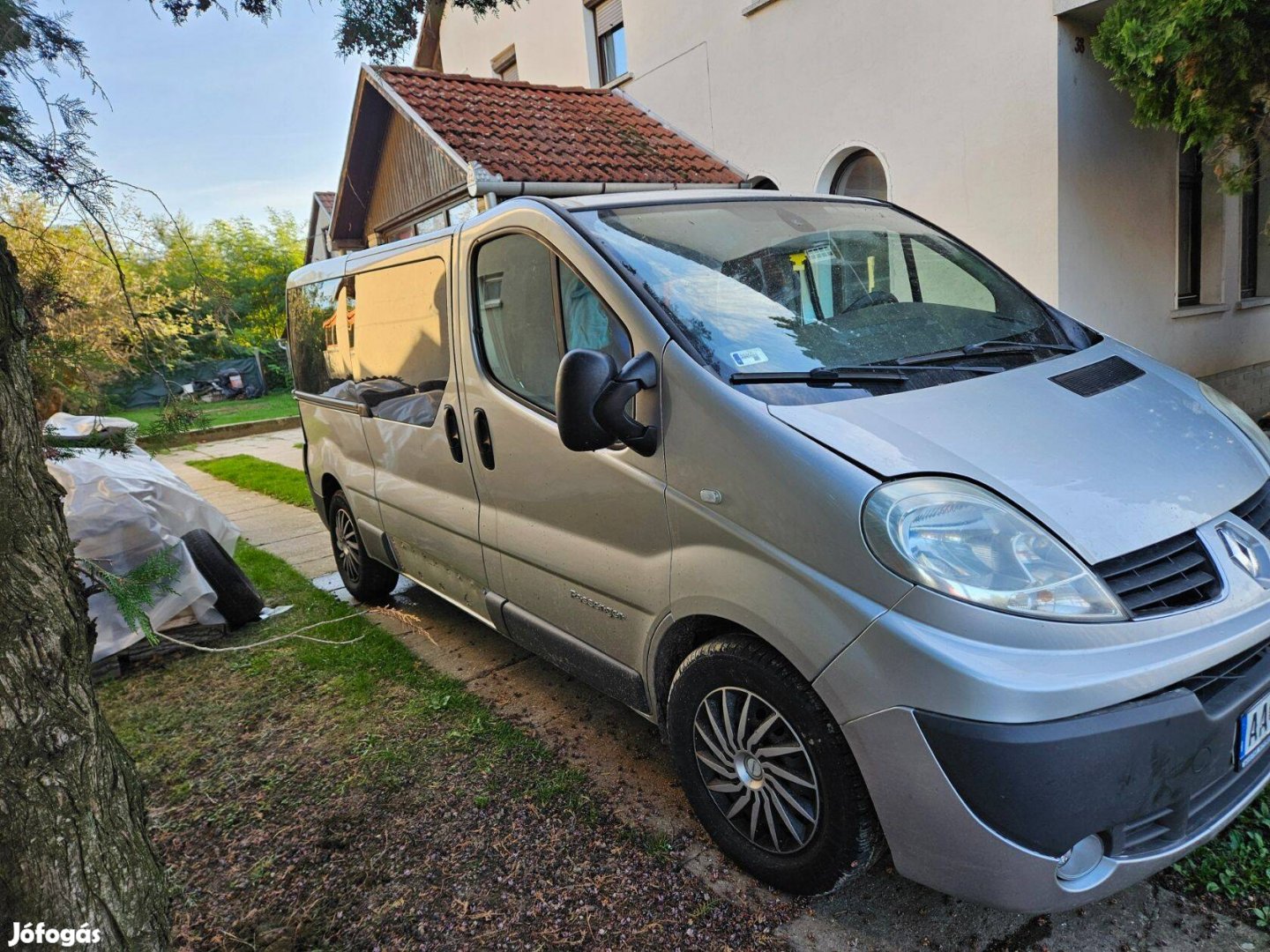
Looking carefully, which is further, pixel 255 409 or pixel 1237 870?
pixel 255 409

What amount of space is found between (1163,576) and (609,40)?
12.0 meters

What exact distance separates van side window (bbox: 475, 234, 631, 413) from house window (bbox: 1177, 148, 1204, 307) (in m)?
7.51

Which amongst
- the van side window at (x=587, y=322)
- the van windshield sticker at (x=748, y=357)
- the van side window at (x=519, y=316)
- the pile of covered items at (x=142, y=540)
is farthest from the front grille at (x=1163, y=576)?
the pile of covered items at (x=142, y=540)

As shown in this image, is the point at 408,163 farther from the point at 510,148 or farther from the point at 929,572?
the point at 929,572

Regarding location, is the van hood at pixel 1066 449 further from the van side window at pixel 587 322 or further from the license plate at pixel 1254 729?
the van side window at pixel 587 322

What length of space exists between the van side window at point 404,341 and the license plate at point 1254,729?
2.82 meters

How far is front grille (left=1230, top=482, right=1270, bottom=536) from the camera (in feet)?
6.64

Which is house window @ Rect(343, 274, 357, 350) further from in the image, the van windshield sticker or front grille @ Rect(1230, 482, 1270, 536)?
Answer: front grille @ Rect(1230, 482, 1270, 536)

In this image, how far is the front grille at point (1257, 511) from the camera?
6.64ft

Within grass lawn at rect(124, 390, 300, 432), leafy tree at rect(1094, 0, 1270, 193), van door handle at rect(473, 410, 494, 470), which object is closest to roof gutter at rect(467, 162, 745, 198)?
leafy tree at rect(1094, 0, 1270, 193)

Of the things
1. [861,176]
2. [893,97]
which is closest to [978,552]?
[893,97]

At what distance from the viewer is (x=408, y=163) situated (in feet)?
34.2

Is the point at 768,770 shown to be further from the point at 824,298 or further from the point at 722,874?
the point at 824,298

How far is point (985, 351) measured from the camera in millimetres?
2492
